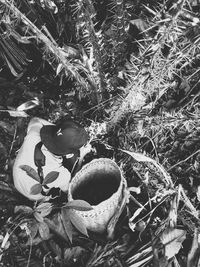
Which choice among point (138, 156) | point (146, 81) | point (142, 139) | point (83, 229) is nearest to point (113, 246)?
point (83, 229)

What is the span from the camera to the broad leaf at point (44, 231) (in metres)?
1.17

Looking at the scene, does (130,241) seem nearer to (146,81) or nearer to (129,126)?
(129,126)

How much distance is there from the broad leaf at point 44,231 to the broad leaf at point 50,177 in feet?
0.51

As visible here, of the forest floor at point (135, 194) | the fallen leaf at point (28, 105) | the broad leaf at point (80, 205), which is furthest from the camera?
the fallen leaf at point (28, 105)

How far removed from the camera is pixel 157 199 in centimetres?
122

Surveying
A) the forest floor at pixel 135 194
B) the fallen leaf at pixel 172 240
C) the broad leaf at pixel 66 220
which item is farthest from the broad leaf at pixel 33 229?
the fallen leaf at pixel 172 240

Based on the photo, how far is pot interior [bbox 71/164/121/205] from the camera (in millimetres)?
1211

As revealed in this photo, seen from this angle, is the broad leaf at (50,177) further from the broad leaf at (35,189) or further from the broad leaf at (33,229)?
the broad leaf at (33,229)

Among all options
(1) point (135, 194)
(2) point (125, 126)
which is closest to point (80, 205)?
(1) point (135, 194)

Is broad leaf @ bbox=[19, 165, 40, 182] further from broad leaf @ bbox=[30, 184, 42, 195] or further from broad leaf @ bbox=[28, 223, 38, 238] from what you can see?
broad leaf @ bbox=[28, 223, 38, 238]

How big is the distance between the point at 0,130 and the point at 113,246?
646 mm

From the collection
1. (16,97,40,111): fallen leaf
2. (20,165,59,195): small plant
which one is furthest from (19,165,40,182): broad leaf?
(16,97,40,111): fallen leaf

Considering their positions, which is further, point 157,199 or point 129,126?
point 129,126

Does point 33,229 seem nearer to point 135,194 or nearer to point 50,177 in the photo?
point 50,177
